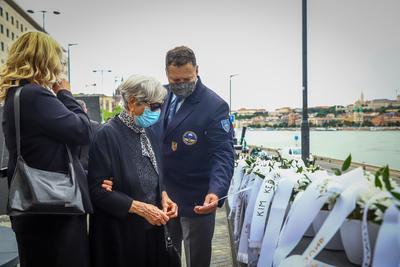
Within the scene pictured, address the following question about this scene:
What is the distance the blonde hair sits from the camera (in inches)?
80.8

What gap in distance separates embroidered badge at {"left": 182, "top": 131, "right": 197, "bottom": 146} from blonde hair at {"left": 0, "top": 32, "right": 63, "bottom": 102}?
0.93 meters

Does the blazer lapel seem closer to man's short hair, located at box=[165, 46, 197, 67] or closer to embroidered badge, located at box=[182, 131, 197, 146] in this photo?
embroidered badge, located at box=[182, 131, 197, 146]

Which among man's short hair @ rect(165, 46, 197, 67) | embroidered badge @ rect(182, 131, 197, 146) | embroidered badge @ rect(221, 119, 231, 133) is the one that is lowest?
embroidered badge @ rect(182, 131, 197, 146)

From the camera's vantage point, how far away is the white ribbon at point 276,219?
1.81 metres

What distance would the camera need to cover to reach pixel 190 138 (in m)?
2.70

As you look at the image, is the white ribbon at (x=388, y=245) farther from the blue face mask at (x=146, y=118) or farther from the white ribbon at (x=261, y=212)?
the blue face mask at (x=146, y=118)

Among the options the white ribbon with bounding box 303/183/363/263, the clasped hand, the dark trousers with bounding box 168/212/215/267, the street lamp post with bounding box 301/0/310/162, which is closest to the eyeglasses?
the clasped hand

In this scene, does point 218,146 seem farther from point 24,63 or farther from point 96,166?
point 24,63

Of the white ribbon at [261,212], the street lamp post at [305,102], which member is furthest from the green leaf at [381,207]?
the street lamp post at [305,102]

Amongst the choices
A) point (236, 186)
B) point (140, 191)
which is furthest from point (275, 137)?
point (140, 191)

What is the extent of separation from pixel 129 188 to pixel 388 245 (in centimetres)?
141

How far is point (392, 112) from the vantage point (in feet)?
10.6

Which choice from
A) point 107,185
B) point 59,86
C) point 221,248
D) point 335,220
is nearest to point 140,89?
point 59,86

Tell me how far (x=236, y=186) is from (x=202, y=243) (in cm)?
149
